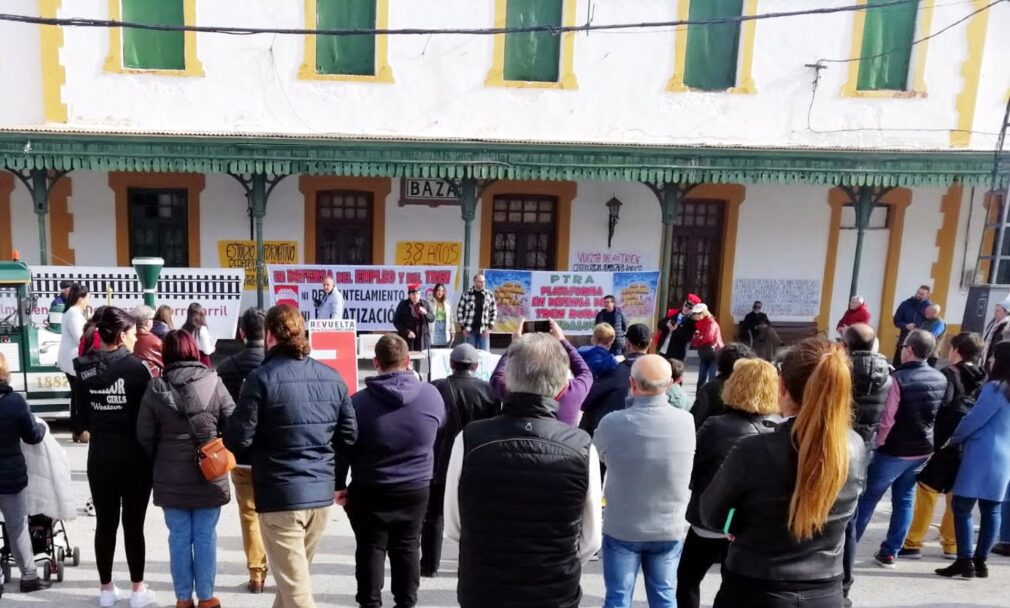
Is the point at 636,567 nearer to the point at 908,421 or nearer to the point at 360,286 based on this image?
the point at 908,421

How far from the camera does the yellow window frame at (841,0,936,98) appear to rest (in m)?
12.6

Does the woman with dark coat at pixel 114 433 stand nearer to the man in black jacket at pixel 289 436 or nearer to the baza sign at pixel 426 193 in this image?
the man in black jacket at pixel 289 436

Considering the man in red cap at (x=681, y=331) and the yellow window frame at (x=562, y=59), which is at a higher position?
the yellow window frame at (x=562, y=59)

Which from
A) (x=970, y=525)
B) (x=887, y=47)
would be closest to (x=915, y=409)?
(x=970, y=525)

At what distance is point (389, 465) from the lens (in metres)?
3.68

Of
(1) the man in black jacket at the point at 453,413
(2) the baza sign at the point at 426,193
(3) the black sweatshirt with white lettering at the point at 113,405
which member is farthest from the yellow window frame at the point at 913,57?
(3) the black sweatshirt with white lettering at the point at 113,405

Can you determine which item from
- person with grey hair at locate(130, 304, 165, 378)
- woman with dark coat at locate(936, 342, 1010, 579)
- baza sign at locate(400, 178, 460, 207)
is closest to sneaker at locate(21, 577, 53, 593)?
person with grey hair at locate(130, 304, 165, 378)

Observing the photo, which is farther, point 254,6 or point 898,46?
point 898,46

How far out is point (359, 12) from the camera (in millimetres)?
12094

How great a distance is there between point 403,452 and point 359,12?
10.2 m

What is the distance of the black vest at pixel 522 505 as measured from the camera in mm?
2553

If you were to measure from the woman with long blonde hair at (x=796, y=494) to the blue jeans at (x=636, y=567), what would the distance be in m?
0.89

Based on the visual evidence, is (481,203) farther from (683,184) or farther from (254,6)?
Answer: (254,6)

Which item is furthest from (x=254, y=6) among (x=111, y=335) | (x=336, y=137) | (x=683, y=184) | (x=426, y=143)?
(x=111, y=335)
